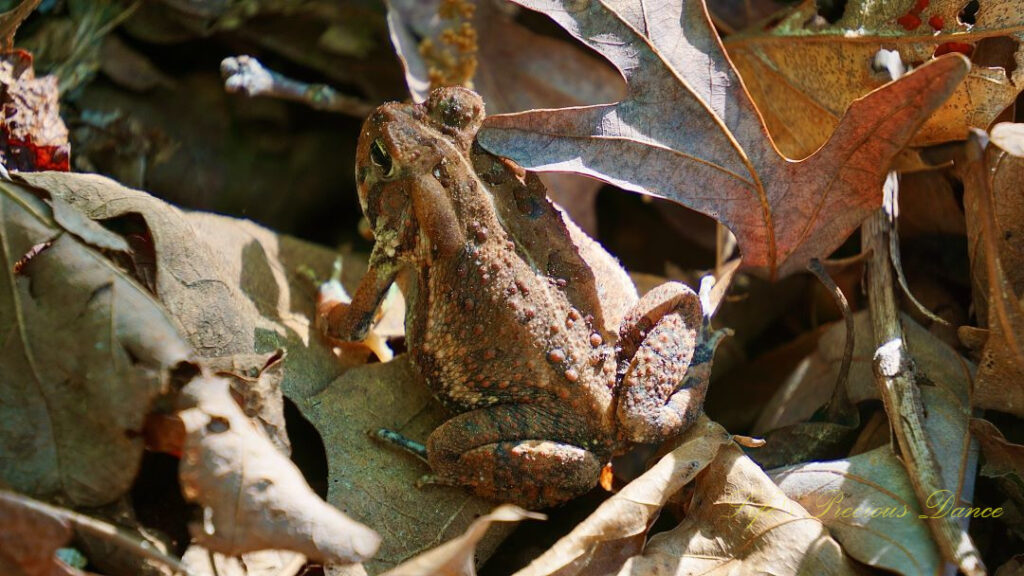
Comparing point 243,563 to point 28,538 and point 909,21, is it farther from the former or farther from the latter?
point 909,21

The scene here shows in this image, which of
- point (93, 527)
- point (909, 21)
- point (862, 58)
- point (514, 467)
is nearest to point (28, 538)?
point (93, 527)

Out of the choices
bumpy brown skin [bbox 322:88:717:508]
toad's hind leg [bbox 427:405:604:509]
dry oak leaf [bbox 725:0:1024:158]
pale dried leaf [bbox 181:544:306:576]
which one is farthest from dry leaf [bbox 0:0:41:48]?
dry oak leaf [bbox 725:0:1024:158]

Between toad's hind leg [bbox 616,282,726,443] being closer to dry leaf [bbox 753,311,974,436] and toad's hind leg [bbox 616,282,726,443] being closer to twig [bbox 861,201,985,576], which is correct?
dry leaf [bbox 753,311,974,436]

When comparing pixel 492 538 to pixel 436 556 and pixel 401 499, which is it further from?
pixel 436 556

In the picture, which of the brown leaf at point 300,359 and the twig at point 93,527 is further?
the brown leaf at point 300,359

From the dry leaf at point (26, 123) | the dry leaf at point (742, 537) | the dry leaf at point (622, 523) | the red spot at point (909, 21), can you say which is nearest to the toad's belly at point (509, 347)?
the dry leaf at point (622, 523)

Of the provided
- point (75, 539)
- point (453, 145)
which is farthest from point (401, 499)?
point (453, 145)

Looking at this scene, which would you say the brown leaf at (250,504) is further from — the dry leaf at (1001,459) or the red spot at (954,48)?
the red spot at (954,48)

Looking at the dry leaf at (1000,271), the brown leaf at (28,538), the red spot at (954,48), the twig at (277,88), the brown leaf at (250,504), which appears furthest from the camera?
the twig at (277,88)
